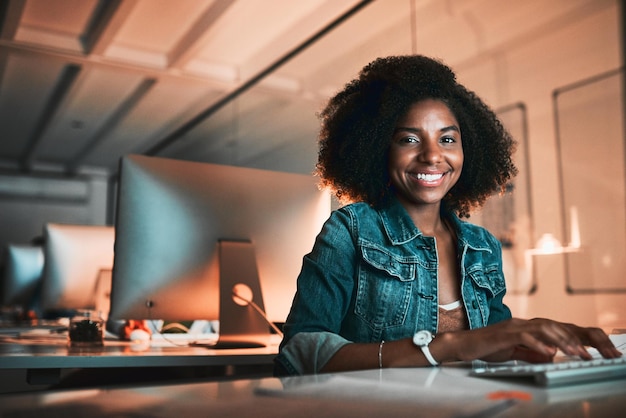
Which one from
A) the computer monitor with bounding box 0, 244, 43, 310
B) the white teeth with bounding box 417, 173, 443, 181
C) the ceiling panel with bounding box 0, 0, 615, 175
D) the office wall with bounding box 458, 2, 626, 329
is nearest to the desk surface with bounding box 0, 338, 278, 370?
the white teeth with bounding box 417, 173, 443, 181

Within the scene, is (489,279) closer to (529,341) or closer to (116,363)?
(529,341)

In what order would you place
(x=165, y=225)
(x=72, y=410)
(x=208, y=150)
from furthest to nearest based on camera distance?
(x=208, y=150)
(x=165, y=225)
(x=72, y=410)

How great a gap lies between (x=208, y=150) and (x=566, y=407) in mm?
5718

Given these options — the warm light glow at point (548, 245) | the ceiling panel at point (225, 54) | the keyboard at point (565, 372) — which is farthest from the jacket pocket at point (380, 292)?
the ceiling panel at point (225, 54)

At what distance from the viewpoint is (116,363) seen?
1.37 meters

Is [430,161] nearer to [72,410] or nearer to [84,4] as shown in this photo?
[72,410]

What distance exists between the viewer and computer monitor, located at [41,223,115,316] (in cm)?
258

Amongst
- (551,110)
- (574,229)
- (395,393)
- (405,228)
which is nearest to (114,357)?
(405,228)

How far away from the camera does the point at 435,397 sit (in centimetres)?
59

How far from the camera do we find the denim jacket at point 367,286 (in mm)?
1126

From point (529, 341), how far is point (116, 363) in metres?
0.93

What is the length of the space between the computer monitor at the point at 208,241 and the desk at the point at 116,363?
0.10 meters

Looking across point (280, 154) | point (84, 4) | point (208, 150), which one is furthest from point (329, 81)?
point (208, 150)

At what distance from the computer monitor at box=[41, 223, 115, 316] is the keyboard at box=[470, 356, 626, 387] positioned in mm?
2174
